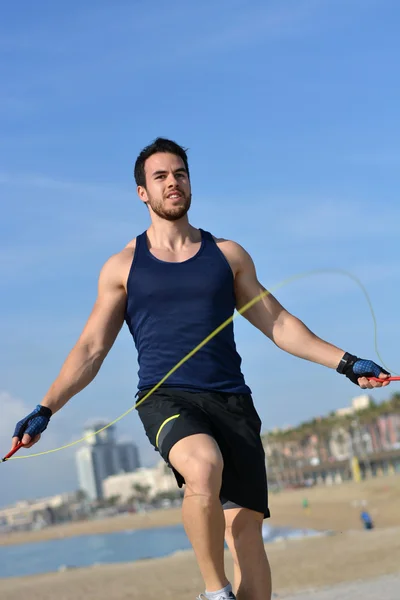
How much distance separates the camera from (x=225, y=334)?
15.2 ft

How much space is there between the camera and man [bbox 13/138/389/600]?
4375 millimetres

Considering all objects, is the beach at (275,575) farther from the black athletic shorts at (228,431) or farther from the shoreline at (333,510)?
the shoreline at (333,510)

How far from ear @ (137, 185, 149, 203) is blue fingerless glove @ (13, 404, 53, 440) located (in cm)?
113

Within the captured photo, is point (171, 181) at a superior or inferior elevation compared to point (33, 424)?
superior

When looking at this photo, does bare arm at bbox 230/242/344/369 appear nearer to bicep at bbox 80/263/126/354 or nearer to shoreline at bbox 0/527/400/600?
bicep at bbox 80/263/126/354

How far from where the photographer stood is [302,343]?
16.0 ft

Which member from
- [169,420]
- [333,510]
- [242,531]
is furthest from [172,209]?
[333,510]

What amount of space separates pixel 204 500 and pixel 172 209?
1.42 m

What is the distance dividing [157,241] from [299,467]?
138m

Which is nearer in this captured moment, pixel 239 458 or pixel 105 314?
pixel 239 458

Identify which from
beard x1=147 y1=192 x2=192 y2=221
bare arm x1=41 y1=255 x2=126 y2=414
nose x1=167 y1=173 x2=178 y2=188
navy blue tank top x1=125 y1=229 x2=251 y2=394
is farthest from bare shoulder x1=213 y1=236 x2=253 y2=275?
bare arm x1=41 y1=255 x2=126 y2=414

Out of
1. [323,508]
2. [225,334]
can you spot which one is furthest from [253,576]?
[323,508]

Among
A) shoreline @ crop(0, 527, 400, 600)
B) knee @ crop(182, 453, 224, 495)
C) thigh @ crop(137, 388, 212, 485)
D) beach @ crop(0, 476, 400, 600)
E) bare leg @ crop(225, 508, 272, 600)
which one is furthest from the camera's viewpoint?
shoreline @ crop(0, 527, 400, 600)

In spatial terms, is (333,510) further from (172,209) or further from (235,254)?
(172,209)
